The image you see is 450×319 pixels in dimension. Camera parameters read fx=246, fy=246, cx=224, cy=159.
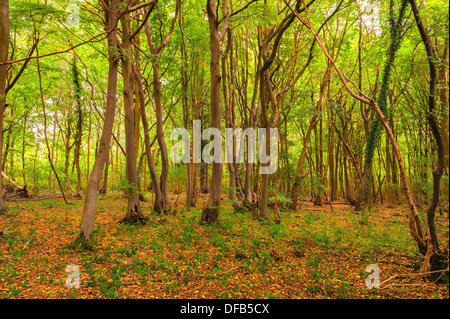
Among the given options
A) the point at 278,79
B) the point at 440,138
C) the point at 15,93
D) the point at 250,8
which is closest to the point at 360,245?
the point at 440,138

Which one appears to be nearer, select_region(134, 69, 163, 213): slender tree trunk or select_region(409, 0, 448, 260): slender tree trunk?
select_region(409, 0, 448, 260): slender tree trunk

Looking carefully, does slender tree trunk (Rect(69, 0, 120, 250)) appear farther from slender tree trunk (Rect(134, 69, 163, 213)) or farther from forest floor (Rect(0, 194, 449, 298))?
slender tree trunk (Rect(134, 69, 163, 213))

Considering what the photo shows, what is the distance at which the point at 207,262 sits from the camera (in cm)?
513

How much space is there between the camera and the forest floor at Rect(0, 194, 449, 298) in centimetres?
381

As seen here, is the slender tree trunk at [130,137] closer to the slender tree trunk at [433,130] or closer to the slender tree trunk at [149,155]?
the slender tree trunk at [149,155]

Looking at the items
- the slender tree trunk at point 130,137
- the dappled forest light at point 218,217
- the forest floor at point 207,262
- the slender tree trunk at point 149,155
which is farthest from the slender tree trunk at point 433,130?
the slender tree trunk at point 149,155

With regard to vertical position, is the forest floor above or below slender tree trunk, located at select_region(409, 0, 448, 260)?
below

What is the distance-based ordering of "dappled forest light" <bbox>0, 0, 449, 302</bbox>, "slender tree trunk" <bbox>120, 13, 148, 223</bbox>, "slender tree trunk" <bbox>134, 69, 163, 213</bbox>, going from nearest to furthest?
1. "dappled forest light" <bbox>0, 0, 449, 302</bbox>
2. "slender tree trunk" <bbox>120, 13, 148, 223</bbox>
3. "slender tree trunk" <bbox>134, 69, 163, 213</bbox>

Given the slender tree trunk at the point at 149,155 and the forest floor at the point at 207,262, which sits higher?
the slender tree trunk at the point at 149,155

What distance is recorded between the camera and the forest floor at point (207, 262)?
12.5ft

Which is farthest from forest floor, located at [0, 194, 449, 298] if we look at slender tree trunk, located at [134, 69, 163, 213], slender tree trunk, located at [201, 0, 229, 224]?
slender tree trunk, located at [134, 69, 163, 213]
